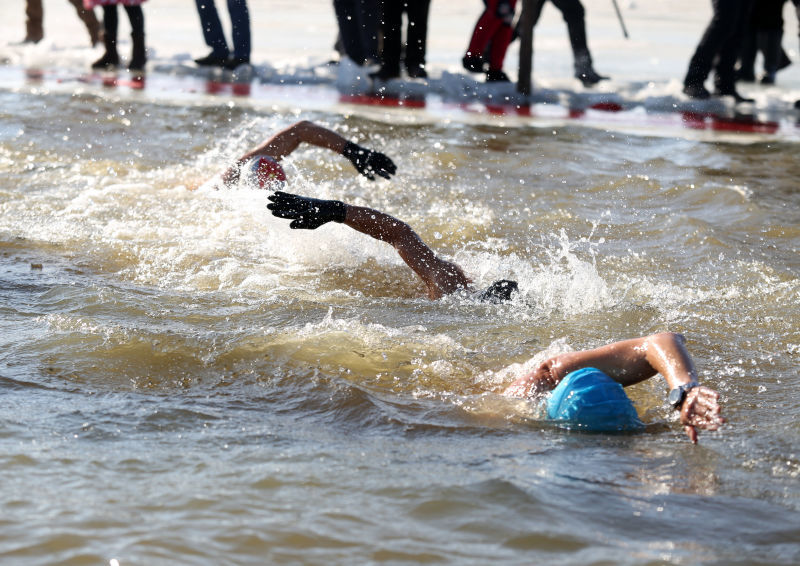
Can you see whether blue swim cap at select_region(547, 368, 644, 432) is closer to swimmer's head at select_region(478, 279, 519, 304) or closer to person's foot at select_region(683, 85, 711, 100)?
swimmer's head at select_region(478, 279, 519, 304)

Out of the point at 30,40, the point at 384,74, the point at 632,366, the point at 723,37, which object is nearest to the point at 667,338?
the point at 632,366

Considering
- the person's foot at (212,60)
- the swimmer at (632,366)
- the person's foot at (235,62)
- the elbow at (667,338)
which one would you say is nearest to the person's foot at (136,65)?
the person's foot at (212,60)

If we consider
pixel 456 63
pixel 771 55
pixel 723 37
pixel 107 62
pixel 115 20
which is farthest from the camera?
pixel 456 63

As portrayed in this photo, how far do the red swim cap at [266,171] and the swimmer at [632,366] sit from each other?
2797 millimetres

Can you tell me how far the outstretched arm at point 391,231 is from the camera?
5.04 meters

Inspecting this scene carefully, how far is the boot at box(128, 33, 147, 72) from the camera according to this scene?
12766 millimetres

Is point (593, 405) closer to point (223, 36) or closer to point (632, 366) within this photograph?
point (632, 366)

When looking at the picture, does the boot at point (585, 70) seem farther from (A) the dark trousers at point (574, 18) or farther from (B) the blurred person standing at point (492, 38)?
(B) the blurred person standing at point (492, 38)

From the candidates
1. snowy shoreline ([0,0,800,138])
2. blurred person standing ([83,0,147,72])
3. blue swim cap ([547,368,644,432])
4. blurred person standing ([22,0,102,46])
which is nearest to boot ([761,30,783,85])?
snowy shoreline ([0,0,800,138])

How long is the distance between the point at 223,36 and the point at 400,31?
2.62 metres

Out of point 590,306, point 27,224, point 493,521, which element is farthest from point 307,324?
point 27,224

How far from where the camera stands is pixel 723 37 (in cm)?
1034

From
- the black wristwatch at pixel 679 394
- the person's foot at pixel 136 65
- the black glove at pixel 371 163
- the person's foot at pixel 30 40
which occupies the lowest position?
the black wristwatch at pixel 679 394

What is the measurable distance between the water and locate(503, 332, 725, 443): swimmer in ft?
0.49
